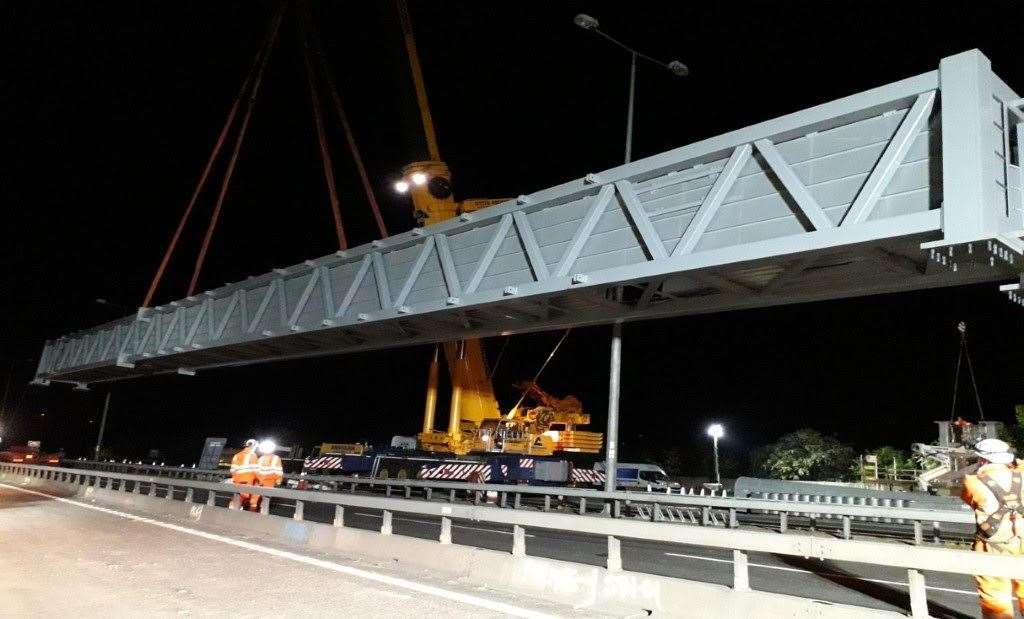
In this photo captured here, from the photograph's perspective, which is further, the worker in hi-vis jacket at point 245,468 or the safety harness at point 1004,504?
the worker in hi-vis jacket at point 245,468

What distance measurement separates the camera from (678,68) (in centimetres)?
1556

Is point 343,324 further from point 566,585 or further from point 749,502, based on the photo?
point 749,502

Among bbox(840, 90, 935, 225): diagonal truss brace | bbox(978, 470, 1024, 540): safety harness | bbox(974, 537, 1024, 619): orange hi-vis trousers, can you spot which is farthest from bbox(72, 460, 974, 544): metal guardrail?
bbox(840, 90, 935, 225): diagonal truss brace

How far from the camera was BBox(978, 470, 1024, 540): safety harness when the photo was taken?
211 inches

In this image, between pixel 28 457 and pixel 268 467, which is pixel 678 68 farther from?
pixel 28 457

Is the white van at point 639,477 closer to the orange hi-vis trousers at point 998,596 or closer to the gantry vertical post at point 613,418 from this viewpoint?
the gantry vertical post at point 613,418

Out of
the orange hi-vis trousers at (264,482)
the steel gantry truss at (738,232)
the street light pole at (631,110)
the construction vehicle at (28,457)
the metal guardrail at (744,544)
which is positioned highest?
the street light pole at (631,110)

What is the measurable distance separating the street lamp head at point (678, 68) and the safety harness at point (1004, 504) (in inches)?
472

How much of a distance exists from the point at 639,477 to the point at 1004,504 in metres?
17.9

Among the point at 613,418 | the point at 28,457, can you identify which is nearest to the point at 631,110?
the point at 613,418

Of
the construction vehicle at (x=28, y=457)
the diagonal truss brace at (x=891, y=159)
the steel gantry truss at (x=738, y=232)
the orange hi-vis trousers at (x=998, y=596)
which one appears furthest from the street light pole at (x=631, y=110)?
the construction vehicle at (x=28, y=457)

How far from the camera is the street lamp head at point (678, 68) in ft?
50.7

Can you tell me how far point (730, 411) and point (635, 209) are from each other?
56.6m

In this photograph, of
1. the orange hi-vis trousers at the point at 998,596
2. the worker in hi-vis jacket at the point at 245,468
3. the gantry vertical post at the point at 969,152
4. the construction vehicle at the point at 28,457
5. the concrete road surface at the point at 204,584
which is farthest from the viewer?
the construction vehicle at the point at 28,457
